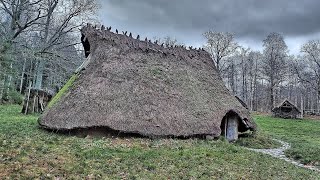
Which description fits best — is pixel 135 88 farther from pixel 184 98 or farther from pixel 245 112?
pixel 245 112

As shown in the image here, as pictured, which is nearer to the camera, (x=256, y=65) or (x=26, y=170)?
(x=26, y=170)

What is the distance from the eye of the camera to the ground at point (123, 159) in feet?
28.7

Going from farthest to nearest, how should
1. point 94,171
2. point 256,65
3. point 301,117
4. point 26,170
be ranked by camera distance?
point 256,65 < point 301,117 < point 94,171 < point 26,170

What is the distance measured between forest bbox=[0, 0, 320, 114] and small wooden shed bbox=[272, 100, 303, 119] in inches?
160

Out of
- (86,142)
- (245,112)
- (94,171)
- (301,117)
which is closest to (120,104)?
(86,142)

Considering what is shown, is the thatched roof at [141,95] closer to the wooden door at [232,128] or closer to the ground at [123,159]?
the wooden door at [232,128]

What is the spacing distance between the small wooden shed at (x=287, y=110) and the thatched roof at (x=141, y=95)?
2753 centimetres

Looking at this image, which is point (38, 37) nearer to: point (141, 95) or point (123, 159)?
point (141, 95)

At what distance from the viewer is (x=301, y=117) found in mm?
45469

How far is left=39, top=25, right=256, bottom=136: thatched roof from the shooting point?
14062mm

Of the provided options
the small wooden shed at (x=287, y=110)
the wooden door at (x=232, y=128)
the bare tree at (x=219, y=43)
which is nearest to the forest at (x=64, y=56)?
the bare tree at (x=219, y=43)

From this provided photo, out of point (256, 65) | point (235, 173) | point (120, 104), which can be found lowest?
point (235, 173)

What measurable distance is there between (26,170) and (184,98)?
1003 cm

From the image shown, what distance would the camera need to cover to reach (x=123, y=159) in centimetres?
1045
